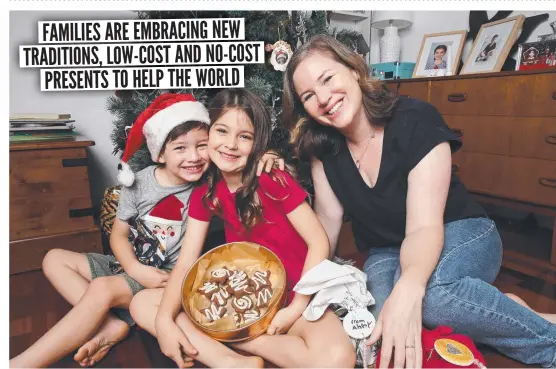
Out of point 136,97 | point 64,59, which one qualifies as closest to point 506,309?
point 136,97

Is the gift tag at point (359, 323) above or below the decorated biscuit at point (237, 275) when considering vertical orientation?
below

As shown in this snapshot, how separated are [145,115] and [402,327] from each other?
551 millimetres

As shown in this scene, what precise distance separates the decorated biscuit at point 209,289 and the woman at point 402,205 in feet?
0.80

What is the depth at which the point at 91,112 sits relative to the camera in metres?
0.65

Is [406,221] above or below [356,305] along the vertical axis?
above

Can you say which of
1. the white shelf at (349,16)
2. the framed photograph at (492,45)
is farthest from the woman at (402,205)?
the framed photograph at (492,45)

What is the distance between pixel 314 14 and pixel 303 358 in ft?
2.00

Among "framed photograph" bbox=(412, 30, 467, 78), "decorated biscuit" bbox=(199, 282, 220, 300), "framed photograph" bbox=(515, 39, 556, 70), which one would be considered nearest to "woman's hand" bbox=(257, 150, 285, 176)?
"decorated biscuit" bbox=(199, 282, 220, 300)

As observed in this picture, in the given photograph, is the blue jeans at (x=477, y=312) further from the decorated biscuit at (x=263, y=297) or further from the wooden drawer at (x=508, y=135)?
the wooden drawer at (x=508, y=135)

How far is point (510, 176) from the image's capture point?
3.32ft

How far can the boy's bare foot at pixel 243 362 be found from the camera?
1.98 ft

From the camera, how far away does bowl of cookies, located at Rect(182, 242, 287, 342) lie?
0.63 m

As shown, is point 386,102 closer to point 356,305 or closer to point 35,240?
point 356,305

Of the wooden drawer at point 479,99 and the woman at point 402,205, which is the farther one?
the wooden drawer at point 479,99
